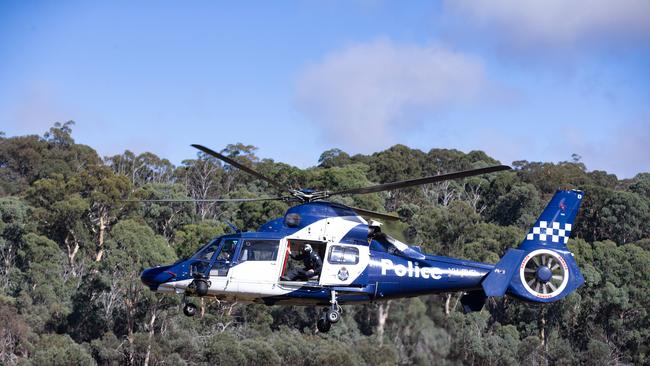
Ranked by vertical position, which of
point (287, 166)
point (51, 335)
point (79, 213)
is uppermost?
point (287, 166)

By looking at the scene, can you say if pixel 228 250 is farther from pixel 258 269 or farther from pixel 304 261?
pixel 304 261

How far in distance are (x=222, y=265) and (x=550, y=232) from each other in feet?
23.5

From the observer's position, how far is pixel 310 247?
21.6 m

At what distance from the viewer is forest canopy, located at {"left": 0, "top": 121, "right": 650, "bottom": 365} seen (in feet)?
145

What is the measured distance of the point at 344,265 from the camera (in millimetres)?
21656

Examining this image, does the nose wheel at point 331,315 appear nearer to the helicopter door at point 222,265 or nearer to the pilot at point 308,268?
the pilot at point 308,268

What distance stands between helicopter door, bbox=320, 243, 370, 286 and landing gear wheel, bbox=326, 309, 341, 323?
0.65 metres

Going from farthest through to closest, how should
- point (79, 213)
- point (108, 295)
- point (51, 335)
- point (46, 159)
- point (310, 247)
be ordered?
point (46, 159), point (79, 213), point (108, 295), point (51, 335), point (310, 247)

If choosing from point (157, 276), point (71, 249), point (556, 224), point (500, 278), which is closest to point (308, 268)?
point (157, 276)

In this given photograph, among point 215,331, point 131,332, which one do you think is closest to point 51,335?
point 131,332

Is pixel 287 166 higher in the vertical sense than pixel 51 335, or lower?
higher

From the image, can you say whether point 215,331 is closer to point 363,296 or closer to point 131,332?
point 131,332

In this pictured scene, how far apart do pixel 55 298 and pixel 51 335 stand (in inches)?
227

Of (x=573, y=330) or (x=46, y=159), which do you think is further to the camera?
(x=46, y=159)
